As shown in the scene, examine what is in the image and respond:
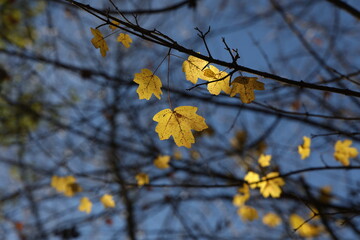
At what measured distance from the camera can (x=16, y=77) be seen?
221 inches

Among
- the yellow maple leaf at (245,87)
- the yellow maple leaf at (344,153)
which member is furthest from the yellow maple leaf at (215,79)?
the yellow maple leaf at (344,153)

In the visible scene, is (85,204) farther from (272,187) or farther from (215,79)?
(215,79)

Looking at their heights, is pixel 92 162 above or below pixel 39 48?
below

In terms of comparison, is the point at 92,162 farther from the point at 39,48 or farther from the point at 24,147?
the point at 39,48

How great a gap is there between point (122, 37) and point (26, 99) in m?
5.19

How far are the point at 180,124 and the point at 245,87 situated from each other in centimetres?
37

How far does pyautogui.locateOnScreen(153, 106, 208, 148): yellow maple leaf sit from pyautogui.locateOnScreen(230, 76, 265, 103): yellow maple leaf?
0.72 feet

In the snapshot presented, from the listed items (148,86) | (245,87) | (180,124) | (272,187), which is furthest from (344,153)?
(148,86)

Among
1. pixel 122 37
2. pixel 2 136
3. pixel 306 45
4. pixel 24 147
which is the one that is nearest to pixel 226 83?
pixel 122 37

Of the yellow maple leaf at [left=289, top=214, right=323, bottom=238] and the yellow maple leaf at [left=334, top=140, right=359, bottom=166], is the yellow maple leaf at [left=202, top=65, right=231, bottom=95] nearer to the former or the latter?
the yellow maple leaf at [left=334, top=140, right=359, bottom=166]

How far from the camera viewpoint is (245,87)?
126 centimetres

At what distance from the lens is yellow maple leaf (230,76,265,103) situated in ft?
4.00

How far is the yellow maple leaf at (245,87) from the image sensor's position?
4.00 ft

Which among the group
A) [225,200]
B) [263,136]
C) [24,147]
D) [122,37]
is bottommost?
[122,37]
